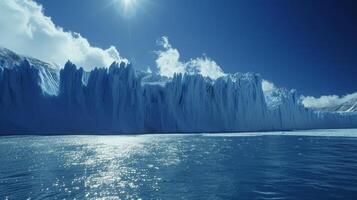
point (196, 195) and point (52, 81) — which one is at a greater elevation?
point (52, 81)

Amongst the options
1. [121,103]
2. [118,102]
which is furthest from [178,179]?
[118,102]

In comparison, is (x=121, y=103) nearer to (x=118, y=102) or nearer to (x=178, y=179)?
(x=118, y=102)

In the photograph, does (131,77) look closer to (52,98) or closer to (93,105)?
(93,105)

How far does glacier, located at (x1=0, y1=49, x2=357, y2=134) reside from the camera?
191 ft

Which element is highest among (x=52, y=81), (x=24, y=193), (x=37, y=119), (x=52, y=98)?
(x=52, y=81)

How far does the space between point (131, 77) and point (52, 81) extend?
1807 centimetres

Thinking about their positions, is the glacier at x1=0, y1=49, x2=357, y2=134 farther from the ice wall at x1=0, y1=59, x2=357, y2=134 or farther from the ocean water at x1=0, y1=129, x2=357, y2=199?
the ocean water at x1=0, y1=129, x2=357, y2=199

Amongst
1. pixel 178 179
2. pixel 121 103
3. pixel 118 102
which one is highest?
pixel 118 102

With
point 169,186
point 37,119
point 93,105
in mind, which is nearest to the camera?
point 169,186

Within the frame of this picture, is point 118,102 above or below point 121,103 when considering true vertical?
above

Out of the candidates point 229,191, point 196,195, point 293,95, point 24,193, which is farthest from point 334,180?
point 293,95

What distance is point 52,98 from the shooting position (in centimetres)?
6081

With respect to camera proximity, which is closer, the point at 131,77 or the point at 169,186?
the point at 169,186

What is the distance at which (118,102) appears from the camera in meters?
64.4
